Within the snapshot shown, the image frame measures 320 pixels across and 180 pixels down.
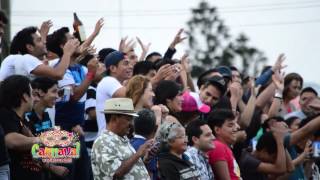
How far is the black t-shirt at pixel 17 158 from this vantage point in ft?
35.2

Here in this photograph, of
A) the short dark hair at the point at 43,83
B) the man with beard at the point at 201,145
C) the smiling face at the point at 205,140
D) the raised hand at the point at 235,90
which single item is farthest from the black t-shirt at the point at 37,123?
the raised hand at the point at 235,90

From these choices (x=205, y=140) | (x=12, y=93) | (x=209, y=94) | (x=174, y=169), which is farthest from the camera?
(x=209, y=94)

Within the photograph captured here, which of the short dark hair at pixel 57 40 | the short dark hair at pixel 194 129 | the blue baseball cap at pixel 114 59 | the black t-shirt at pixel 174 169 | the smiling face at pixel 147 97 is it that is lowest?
the black t-shirt at pixel 174 169

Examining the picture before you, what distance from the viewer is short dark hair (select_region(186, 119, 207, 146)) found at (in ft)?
41.0

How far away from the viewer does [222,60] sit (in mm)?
70062

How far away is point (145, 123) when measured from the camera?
37.5 feet

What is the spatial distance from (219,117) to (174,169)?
5.85ft

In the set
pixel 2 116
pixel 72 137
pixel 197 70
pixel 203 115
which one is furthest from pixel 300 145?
pixel 197 70

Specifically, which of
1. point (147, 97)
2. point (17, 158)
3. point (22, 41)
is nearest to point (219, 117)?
point (147, 97)

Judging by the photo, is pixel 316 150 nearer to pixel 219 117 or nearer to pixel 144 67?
pixel 219 117

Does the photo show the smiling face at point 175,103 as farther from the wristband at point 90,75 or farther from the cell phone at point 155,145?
the cell phone at point 155,145

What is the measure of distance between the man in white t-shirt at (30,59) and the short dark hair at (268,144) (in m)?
3.33

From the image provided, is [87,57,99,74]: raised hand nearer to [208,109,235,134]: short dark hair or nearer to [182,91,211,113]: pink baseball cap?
[182,91,211,113]: pink baseball cap

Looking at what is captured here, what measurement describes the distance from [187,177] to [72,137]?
138 cm
